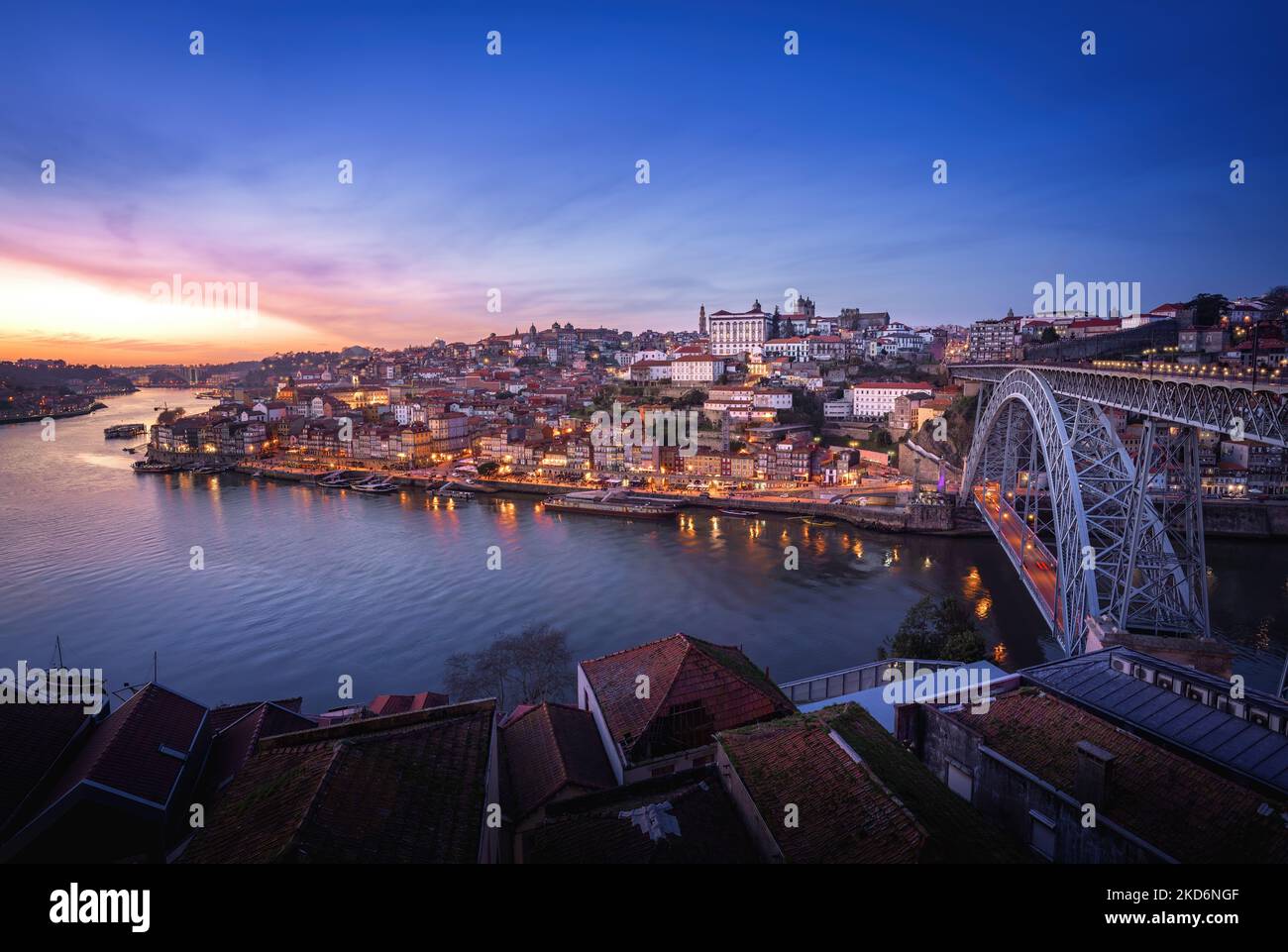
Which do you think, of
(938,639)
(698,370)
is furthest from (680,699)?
(698,370)

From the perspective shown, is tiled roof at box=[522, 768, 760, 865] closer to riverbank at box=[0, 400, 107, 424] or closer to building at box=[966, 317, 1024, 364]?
building at box=[966, 317, 1024, 364]

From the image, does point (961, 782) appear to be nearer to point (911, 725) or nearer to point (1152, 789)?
point (911, 725)

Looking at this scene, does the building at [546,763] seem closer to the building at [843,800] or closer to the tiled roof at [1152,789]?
the building at [843,800]

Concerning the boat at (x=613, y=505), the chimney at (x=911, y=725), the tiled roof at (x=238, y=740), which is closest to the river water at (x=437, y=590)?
the boat at (x=613, y=505)

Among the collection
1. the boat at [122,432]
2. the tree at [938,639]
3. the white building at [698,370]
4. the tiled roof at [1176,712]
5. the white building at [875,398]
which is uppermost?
the white building at [698,370]
